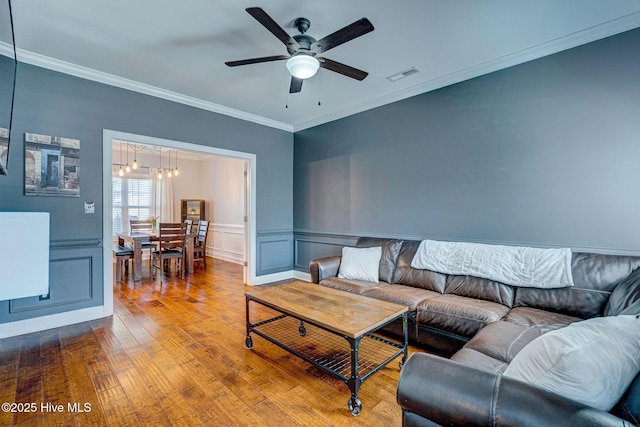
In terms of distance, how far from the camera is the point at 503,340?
1701 mm

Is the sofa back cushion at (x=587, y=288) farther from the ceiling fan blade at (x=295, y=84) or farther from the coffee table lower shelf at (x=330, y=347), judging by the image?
the ceiling fan blade at (x=295, y=84)

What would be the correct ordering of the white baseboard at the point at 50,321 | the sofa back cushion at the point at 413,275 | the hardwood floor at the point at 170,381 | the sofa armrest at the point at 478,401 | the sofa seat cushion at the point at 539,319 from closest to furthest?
1. the sofa armrest at the point at 478,401
2. the hardwood floor at the point at 170,381
3. the sofa seat cushion at the point at 539,319
4. the white baseboard at the point at 50,321
5. the sofa back cushion at the point at 413,275

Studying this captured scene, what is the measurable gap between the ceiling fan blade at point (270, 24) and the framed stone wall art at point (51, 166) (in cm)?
259

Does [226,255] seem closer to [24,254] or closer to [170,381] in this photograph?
[24,254]

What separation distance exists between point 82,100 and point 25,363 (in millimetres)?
2551

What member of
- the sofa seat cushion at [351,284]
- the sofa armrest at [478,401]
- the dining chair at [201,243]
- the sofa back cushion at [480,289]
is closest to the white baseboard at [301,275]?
the sofa seat cushion at [351,284]

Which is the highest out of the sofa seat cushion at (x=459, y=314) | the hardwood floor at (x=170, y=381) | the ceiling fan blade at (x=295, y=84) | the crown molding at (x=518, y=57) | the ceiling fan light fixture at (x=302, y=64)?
the crown molding at (x=518, y=57)

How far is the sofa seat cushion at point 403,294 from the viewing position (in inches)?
100.0

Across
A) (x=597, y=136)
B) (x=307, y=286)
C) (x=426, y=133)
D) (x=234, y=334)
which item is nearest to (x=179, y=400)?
(x=234, y=334)

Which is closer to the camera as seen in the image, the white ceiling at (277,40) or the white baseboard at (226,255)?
the white ceiling at (277,40)

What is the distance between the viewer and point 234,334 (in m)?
2.78

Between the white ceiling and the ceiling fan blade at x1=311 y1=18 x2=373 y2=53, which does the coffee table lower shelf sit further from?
the white ceiling

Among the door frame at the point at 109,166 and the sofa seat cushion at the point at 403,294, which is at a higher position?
the door frame at the point at 109,166

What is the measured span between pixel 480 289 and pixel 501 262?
1.00 feet
